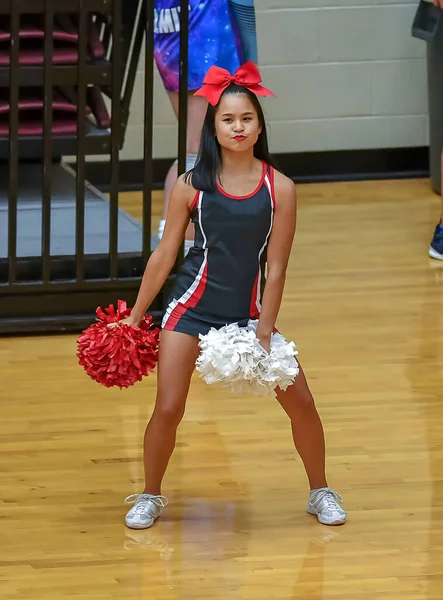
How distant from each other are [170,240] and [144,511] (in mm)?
602

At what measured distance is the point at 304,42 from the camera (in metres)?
A: 6.31

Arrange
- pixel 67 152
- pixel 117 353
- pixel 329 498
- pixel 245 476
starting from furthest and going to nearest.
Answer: pixel 67 152 → pixel 245 476 → pixel 329 498 → pixel 117 353

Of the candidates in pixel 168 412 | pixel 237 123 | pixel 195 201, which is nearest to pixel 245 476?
pixel 168 412

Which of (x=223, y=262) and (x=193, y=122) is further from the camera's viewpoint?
(x=193, y=122)

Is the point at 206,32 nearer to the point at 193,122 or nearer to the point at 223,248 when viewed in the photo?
the point at 193,122

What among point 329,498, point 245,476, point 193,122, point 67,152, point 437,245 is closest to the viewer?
point 329,498

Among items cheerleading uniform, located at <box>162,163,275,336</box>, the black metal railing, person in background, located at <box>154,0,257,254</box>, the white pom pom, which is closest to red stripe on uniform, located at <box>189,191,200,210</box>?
cheerleading uniform, located at <box>162,163,275,336</box>

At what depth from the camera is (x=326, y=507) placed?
279 centimetres

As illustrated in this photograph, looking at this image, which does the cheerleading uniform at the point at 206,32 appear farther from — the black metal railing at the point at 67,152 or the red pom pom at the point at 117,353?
the red pom pom at the point at 117,353

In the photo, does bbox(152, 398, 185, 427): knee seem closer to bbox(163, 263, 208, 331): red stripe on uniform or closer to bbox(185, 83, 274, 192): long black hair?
bbox(163, 263, 208, 331): red stripe on uniform

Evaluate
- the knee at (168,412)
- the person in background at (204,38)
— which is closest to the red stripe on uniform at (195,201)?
the knee at (168,412)

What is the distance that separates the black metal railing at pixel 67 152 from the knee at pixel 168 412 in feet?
4.42

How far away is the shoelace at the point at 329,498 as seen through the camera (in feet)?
9.17

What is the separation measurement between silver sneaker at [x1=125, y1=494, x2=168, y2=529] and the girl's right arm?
0.44 m
